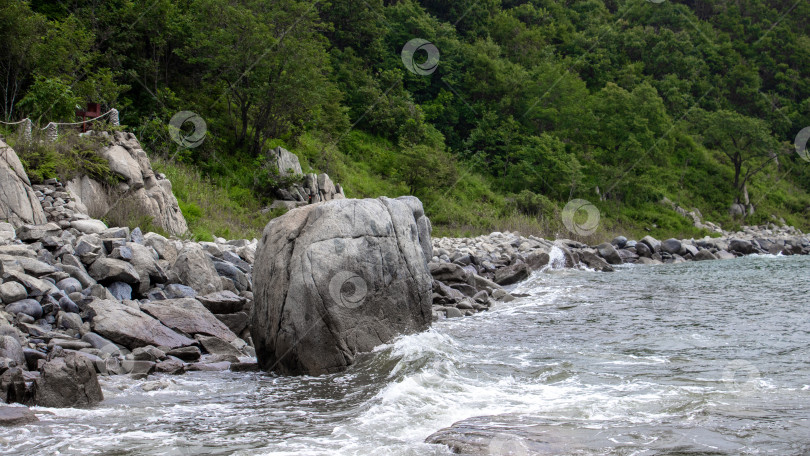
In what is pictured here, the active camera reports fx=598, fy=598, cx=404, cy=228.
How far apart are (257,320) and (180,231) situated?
7.83 meters

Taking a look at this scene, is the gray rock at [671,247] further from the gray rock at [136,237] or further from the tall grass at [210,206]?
the gray rock at [136,237]

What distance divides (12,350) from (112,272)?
9.41 ft

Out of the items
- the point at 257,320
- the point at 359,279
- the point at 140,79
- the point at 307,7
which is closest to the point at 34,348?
the point at 257,320

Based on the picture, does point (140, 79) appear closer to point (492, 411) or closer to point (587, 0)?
point (492, 411)

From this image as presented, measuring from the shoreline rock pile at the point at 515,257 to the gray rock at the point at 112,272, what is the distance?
5.25 m

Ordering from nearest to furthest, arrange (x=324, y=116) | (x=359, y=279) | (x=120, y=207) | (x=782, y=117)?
(x=359, y=279)
(x=120, y=207)
(x=324, y=116)
(x=782, y=117)

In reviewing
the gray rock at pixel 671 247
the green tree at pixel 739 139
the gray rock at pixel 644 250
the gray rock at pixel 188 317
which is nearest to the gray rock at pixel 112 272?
the gray rock at pixel 188 317

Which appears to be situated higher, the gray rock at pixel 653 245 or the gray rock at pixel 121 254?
the gray rock at pixel 121 254

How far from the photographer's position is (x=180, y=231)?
572 inches

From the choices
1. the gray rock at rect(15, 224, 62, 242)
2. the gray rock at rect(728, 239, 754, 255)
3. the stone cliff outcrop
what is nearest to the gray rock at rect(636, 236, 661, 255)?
the gray rock at rect(728, 239, 754, 255)

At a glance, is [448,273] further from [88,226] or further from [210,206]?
[210,206]

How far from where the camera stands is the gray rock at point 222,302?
920 cm

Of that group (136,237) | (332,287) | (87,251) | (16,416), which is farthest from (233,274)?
(16,416)

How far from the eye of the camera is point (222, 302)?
926cm
